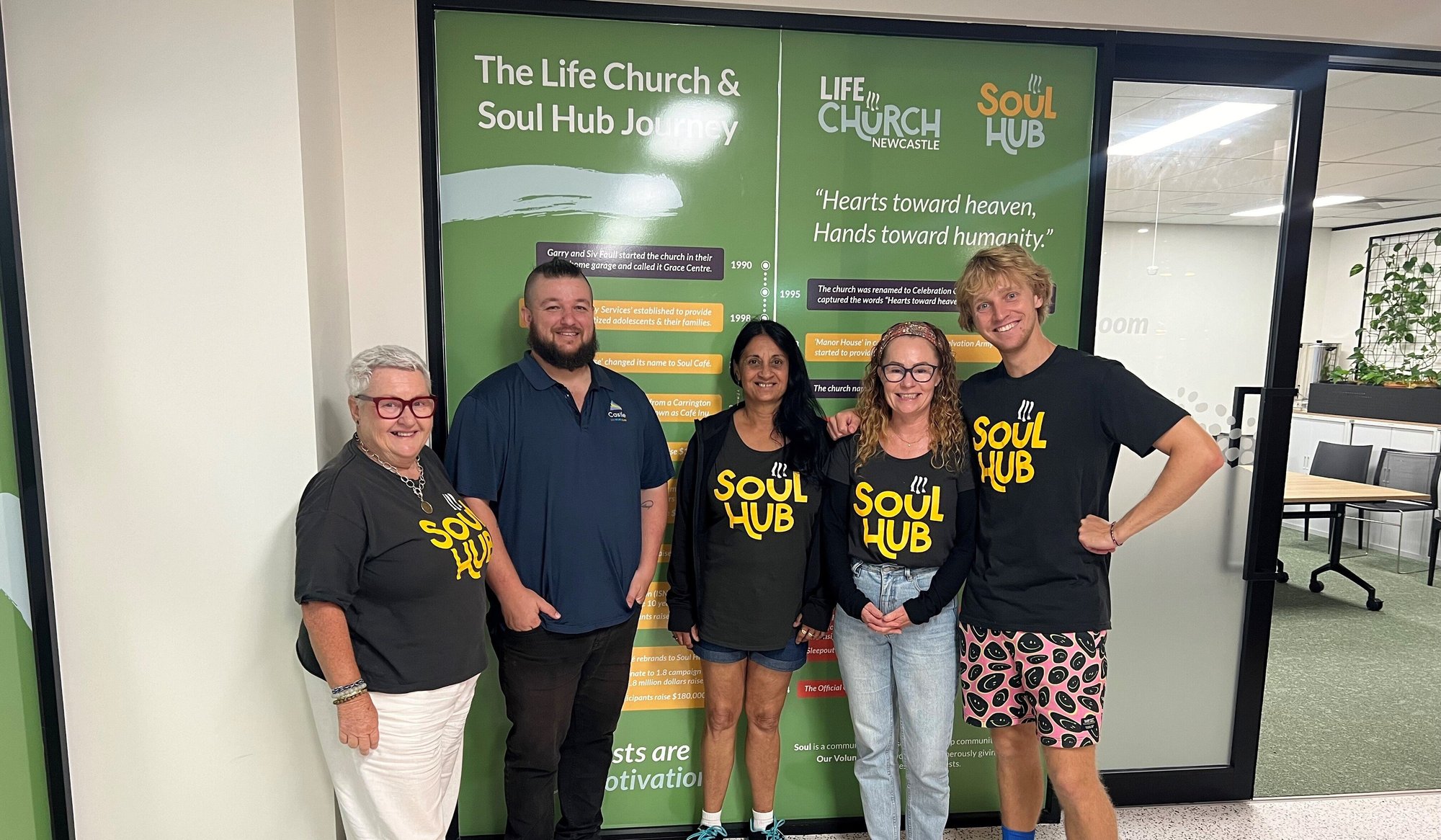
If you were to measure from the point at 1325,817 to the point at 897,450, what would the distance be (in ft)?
7.45

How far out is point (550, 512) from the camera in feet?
6.26

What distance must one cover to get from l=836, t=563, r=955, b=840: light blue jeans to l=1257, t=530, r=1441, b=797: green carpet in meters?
1.70

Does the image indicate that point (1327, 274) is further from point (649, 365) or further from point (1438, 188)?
point (649, 365)

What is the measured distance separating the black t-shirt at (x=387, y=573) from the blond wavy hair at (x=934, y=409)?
111cm

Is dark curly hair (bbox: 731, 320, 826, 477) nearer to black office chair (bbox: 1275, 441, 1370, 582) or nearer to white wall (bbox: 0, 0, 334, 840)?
white wall (bbox: 0, 0, 334, 840)

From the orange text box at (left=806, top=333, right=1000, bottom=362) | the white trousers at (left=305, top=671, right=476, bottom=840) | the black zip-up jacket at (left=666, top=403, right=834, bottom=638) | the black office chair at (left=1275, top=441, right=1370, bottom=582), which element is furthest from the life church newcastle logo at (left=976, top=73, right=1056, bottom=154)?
the black office chair at (left=1275, top=441, right=1370, bottom=582)

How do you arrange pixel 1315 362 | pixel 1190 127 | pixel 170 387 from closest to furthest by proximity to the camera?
pixel 170 387 → pixel 1190 127 → pixel 1315 362

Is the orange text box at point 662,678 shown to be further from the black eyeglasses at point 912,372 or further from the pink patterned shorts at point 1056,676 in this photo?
the black eyeglasses at point 912,372

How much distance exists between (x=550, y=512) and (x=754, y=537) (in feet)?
1.90

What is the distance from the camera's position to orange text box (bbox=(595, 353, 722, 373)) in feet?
7.53

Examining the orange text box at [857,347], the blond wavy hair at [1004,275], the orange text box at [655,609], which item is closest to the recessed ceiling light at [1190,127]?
the orange text box at [857,347]

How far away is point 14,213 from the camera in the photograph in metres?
1.68

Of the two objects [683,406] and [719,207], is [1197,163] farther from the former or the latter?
[683,406]

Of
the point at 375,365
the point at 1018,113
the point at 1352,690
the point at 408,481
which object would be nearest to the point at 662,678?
the point at 408,481
